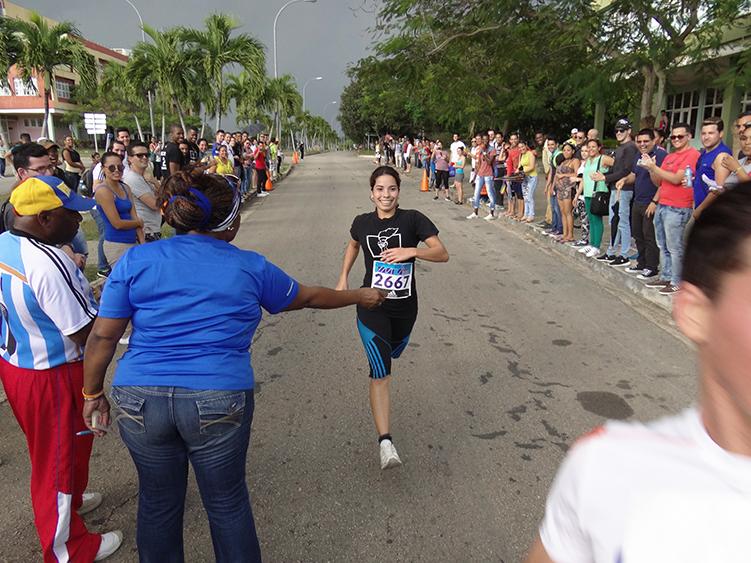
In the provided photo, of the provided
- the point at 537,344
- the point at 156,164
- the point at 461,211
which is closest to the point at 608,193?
the point at 537,344

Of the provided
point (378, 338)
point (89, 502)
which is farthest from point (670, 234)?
point (89, 502)

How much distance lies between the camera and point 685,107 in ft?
80.6

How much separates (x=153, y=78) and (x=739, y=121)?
1880cm

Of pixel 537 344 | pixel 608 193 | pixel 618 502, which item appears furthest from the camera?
pixel 608 193

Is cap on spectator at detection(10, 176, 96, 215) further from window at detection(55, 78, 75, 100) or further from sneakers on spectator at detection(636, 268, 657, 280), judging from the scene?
window at detection(55, 78, 75, 100)

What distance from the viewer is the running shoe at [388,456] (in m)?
3.38

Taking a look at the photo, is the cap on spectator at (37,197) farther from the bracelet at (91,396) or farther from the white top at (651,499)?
the white top at (651,499)

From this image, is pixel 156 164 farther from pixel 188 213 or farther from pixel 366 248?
pixel 188 213

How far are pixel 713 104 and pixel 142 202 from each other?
75.5 feet

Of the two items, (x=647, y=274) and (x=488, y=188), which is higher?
(x=488, y=188)

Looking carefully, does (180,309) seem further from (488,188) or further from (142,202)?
(488,188)

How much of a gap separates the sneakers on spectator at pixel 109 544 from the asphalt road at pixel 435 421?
45mm

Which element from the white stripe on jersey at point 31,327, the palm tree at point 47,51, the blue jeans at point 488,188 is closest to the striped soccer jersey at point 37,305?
the white stripe on jersey at point 31,327

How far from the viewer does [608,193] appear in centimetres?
818
